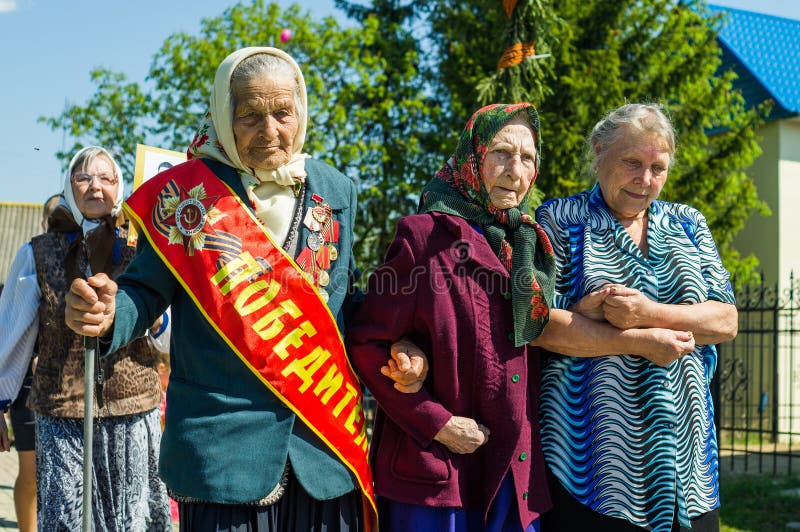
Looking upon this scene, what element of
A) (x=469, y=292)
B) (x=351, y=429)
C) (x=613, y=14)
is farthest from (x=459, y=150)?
(x=613, y=14)

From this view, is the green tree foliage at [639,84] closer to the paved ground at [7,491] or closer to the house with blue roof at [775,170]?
the house with blue roof at [775,170]

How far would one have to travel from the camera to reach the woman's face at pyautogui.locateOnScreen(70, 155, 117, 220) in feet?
12.5

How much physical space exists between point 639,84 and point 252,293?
10615 millimetres

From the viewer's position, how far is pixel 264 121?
245 centimetres

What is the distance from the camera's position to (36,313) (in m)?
3.85

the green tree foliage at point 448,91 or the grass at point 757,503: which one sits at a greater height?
the green tree foliage at point 448,91

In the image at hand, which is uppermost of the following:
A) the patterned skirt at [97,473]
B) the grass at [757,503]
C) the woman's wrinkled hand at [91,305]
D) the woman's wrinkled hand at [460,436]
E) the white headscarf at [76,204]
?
the white headscarf at [76,204]

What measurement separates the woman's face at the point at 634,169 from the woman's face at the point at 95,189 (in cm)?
239

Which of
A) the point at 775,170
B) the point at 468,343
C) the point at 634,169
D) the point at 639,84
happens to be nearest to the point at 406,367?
the point at 468,343

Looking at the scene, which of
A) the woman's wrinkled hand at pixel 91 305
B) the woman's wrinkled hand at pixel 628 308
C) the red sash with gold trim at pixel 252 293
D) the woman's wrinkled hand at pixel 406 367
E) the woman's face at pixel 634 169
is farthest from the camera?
the woman's face at pixel 634 169

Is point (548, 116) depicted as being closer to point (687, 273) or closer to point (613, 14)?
point (613, 14)

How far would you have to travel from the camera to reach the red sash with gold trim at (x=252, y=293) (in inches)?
95.4

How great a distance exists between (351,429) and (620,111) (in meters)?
1.51

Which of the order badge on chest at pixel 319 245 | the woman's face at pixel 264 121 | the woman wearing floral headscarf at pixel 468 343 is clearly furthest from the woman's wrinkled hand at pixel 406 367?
the woman's face at pixel 264 121
